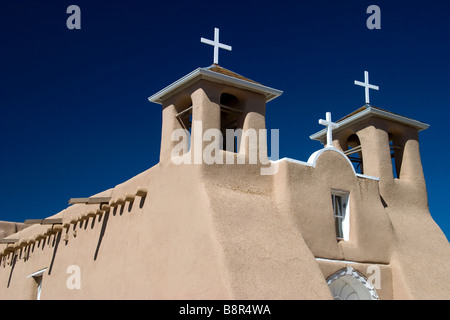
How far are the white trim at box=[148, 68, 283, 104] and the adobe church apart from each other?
3 cm

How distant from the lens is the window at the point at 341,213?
11.8 meters

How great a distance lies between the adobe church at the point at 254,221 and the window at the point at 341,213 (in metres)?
0.03

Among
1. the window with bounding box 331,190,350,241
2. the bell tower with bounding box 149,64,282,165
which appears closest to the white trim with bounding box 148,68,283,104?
the bell tower with bounding box 149,64,282,165

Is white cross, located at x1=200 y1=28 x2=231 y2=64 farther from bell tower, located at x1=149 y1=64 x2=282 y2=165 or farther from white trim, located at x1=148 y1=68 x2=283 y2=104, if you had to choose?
white trim, located at x1=148 y1=68 x2=283 y2=104

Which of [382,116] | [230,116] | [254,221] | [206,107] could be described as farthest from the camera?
[382,116]

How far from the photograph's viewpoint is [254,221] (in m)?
10.2

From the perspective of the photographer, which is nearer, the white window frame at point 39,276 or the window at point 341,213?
the window at point 341,213

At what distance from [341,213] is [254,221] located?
270 centimetres

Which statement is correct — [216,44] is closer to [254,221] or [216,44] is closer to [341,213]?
[254,221]

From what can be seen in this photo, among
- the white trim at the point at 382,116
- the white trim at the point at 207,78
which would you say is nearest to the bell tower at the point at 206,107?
the white trim at the point at 207,78

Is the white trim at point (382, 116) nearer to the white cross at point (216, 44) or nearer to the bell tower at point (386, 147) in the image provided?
the bell tower at point (386, 147)

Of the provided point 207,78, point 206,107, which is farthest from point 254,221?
point 207,78
